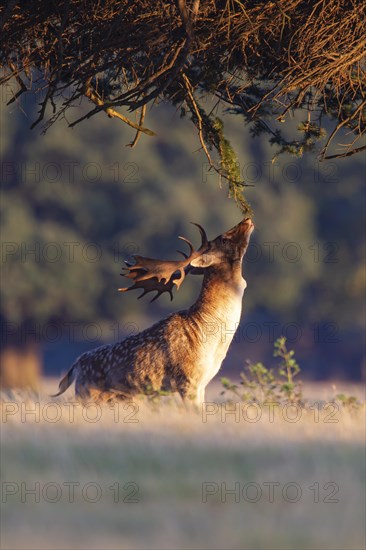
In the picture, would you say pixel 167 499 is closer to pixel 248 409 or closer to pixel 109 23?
pixel 248 409

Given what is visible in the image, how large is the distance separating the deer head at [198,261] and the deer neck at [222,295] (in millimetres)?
90

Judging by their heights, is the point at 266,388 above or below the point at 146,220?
below

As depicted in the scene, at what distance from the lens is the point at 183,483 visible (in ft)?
23.4

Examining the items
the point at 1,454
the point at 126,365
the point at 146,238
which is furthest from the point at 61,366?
the point at 1,454

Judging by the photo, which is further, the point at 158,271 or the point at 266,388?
the point at 158,271

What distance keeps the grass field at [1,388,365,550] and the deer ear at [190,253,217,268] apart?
361 cm

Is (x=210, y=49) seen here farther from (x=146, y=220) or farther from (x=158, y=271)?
(x=146, y=220)

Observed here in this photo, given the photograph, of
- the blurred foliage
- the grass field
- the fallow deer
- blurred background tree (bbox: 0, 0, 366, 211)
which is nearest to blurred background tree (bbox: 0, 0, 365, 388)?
the blurred foliage

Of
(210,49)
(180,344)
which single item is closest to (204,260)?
(180,344)

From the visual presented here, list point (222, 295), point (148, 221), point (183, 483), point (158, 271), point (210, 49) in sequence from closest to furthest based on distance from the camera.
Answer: point (183, 483) → point (210, 49) → point (222, 295) → point (158, 271) → point (148, 221)

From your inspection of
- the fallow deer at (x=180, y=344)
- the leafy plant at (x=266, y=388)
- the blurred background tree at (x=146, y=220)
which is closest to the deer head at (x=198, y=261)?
the fallow deer at (x=180, y=344)

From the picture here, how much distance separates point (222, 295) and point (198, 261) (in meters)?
0.45

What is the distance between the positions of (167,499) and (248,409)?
285cm

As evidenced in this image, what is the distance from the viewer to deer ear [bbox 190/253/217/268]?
1245 centimetres
